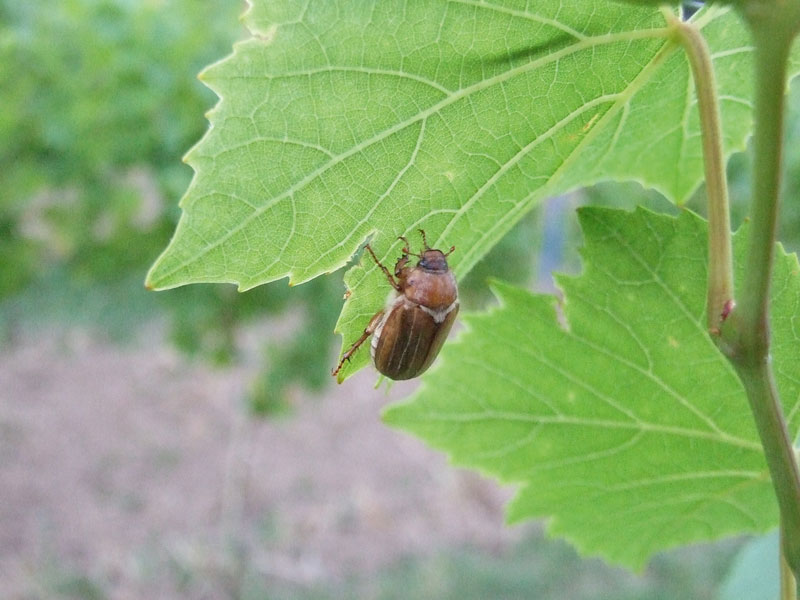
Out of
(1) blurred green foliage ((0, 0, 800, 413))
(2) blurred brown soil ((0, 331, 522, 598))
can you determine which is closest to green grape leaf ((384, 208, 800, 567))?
(1) blurred green foliage ((0, 0, 800, 413))

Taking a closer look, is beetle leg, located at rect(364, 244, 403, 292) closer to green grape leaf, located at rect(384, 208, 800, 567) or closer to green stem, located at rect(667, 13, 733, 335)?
green grape leaf, located at rect(384, 208, 800, 567)

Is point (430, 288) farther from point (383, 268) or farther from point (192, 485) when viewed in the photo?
point (192, 485)

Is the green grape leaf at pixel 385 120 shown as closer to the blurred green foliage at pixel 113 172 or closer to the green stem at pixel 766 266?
the green stem at pixel 766 266

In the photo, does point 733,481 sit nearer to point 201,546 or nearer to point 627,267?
point 627,267

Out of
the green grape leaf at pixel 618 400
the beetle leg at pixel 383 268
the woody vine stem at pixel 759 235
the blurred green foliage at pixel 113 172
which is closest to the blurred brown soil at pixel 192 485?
the blurred green foliage at pixel 113 172

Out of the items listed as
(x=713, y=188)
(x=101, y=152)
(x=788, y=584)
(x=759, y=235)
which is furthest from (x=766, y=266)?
(x=101, y=152)

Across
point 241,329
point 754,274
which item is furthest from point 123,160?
point 754,274
